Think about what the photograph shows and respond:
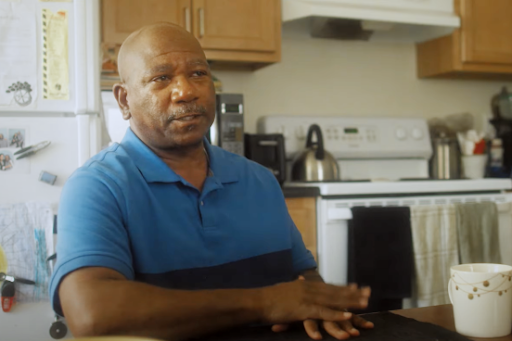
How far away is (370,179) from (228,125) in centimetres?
87

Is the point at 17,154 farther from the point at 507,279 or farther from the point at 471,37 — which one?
the point at 471,37

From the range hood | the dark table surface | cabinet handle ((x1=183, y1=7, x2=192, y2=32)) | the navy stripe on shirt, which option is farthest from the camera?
the range hood

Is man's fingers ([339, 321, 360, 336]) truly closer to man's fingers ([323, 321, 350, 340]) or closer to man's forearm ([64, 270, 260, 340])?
man's fingers ([323, 321, 350, 340])

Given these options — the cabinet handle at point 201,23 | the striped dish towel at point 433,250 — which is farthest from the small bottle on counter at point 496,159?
the cabinet handle at point 201,23

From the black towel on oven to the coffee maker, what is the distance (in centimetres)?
59

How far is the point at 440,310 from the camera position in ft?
2.70

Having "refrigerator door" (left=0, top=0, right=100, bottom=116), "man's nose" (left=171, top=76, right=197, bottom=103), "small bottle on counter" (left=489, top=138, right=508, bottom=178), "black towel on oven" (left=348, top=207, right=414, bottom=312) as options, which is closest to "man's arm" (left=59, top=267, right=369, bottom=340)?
"man's nose" (left=171, top=76, right=197, bottom=103)

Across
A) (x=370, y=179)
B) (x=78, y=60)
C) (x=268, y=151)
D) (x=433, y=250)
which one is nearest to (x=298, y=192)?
(x=268, y=151)

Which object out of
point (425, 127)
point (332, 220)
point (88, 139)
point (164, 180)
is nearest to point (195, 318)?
point (164, 180)

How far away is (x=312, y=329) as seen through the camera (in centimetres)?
70

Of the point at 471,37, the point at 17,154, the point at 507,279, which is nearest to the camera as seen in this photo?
the point at 507,279

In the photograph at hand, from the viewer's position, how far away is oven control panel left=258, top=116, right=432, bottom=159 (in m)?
2.86

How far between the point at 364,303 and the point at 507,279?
8.0 inches

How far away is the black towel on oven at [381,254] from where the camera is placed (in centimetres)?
221
